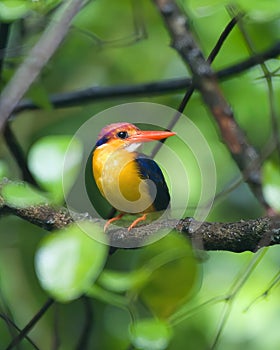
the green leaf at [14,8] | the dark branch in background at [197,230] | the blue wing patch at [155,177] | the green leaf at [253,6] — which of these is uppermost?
the green leaf at [253,6]

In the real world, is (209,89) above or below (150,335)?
above

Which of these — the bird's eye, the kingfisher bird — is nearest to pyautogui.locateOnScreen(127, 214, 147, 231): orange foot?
the kingfisher bird

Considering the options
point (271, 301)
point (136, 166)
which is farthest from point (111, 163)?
point (271, 301)

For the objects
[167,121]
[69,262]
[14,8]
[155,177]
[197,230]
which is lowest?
[167,121]

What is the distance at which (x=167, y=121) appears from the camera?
Result: 2.38m

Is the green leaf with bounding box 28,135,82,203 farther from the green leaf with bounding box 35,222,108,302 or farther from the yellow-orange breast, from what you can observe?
the yellow-orange breast

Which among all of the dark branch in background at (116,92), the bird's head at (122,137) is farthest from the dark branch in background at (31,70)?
the dark branch in background at (116,92)

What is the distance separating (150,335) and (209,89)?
Result: 0.44 m

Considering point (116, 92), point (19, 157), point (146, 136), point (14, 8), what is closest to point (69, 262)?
point (14, 8)

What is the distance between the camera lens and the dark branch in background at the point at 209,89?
2.95 feet

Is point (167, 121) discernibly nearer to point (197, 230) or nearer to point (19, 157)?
point (19, 157)

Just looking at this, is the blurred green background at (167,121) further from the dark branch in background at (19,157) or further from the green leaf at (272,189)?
the green leaf at (272,189)

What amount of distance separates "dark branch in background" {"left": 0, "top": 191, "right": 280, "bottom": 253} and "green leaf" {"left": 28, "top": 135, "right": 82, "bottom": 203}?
16 cm

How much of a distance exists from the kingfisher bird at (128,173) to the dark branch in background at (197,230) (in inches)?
6.4
